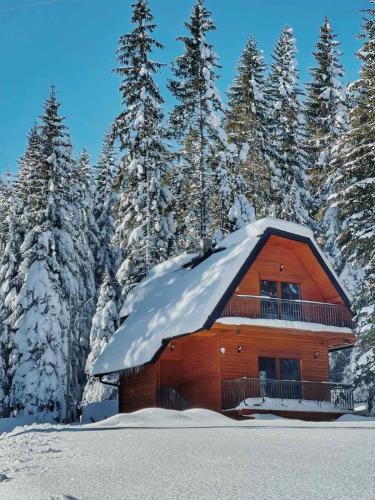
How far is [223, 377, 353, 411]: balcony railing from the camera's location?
78.7 ft

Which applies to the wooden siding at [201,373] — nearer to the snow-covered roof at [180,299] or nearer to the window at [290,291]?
the snow-covered roof at [180,299]

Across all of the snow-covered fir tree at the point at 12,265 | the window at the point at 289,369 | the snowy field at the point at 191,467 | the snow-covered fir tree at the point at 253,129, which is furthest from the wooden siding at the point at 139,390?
the snow-covered fir tree at the point at 253,129

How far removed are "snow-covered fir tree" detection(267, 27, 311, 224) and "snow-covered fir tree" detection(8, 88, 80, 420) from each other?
42.3 feet

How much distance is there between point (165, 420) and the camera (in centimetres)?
1805

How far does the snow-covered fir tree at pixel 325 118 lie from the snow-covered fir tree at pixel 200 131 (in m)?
5.11

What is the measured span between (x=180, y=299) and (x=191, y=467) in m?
18.5

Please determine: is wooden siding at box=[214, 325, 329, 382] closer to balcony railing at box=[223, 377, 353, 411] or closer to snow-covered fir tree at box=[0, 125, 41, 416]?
balcony railing at box=[223, 377, 353, 411]

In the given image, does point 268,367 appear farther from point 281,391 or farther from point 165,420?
point 165,420

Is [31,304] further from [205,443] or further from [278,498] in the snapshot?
[278,498]

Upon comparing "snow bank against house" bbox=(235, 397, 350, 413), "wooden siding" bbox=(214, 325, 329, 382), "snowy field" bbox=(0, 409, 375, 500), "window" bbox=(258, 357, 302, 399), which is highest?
"wooden siding" bbox=(214, 325, 329, 382)

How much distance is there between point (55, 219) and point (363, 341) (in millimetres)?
18997

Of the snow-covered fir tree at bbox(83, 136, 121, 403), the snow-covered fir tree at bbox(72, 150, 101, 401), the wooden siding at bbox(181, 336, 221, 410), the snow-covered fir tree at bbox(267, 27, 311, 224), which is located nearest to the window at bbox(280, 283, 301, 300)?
the wooden siding at bbox(181, 336, 221, 410)

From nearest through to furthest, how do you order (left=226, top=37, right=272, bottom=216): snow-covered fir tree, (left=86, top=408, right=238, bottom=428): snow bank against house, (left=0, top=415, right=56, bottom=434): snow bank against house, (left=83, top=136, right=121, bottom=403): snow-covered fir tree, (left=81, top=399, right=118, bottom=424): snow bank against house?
(left=86, top=408, right=238, bottom=428): snow bank against house < (left=0, top=415, right=56, bottom=434): snow bank against house < (left=81, top=399, right=118, bottom=424): snow bank against house < (left=226, top=37, right=272, bottom=216): snow-covered fir tree < (left=83, top=136, right=121, bottom=403): snow-covered fir tree

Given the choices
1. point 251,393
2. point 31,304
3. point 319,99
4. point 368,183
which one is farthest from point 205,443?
point 319,99
